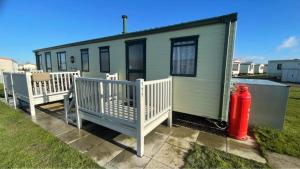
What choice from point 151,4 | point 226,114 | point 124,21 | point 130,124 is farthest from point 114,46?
point 226,114

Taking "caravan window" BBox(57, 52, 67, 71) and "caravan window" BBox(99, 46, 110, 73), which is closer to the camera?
"caravan window" BBox(99, 46, 110, 73)

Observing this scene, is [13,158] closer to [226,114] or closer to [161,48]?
[161,48]

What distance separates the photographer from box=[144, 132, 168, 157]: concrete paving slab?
2.68 m

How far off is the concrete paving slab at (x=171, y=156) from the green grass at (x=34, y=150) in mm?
1139

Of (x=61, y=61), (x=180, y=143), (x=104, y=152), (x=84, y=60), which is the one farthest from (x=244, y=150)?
(x=61, y=61)

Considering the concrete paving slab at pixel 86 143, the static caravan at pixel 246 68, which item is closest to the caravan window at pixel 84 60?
the concrete paving slab at pixel 86 143

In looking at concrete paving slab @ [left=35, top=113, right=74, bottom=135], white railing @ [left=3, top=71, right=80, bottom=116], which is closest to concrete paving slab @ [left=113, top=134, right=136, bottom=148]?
concrete paving slab @ [left=35, top=113, right=74, bottom=135]

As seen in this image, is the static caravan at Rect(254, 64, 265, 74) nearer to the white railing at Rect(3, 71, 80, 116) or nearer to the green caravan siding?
the green caravan siding

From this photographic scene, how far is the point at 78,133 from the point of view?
3.43m

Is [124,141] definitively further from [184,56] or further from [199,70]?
[184,56]

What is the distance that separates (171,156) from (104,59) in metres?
5.03

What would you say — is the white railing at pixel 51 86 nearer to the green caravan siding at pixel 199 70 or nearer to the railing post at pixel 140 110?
the green caravan siding at pixel 199 70

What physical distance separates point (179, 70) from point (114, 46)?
3019mm

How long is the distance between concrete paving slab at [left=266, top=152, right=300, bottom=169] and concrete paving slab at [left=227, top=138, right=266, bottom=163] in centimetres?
13
